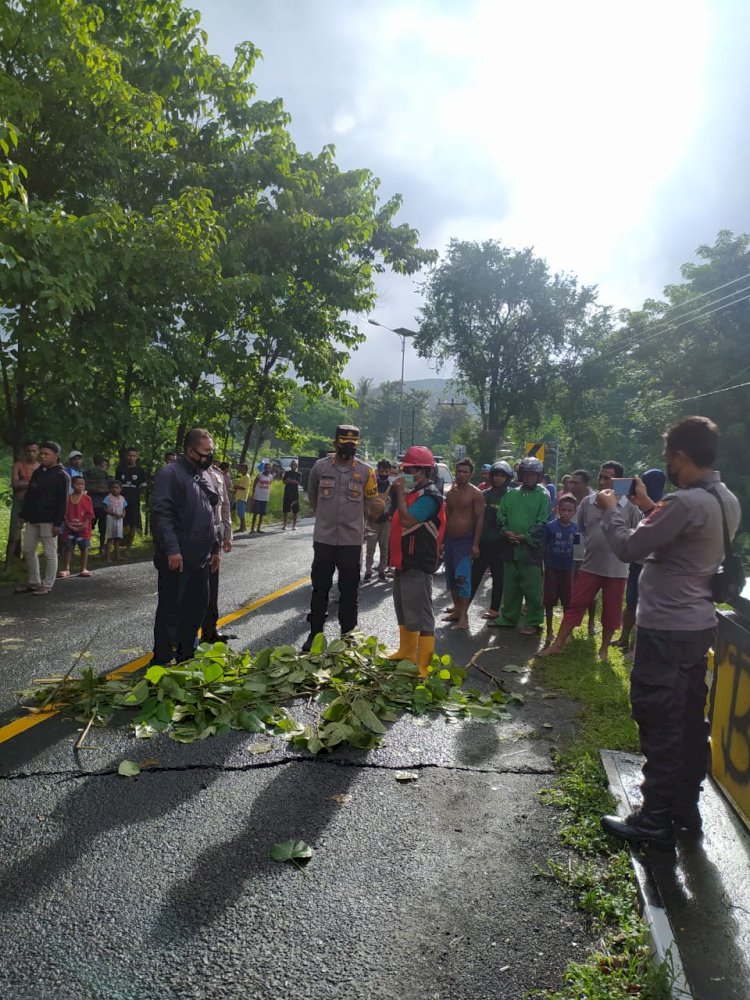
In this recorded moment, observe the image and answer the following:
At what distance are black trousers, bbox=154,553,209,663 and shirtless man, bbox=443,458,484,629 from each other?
338cm

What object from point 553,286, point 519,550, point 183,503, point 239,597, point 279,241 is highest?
point 553,286

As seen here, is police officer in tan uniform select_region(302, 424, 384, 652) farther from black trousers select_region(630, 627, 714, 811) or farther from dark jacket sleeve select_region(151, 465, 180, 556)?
black trousers select_region(630, 627, 714, 811)

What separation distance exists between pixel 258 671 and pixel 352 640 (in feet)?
3.14

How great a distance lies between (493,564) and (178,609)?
4.71 metres

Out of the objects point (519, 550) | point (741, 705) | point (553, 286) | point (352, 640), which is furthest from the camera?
point (553, 286)

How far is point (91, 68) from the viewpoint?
9.63 metres

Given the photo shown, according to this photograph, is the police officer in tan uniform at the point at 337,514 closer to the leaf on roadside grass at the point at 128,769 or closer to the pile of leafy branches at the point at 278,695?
the pile of leafy branches at the point at 278,695

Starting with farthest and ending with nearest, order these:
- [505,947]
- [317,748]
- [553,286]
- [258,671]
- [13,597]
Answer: [553,286] < [13,597] < [258,671] < [317,748] < [505,947]

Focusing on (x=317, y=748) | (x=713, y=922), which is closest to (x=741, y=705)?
(x=713, y=922)

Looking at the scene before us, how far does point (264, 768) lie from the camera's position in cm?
417

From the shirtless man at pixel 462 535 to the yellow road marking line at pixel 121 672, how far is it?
2.36 meters

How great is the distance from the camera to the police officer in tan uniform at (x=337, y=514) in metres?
6.52

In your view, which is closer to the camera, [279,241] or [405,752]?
[405,752]

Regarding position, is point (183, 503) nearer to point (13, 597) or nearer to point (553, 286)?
point (13, 597)
